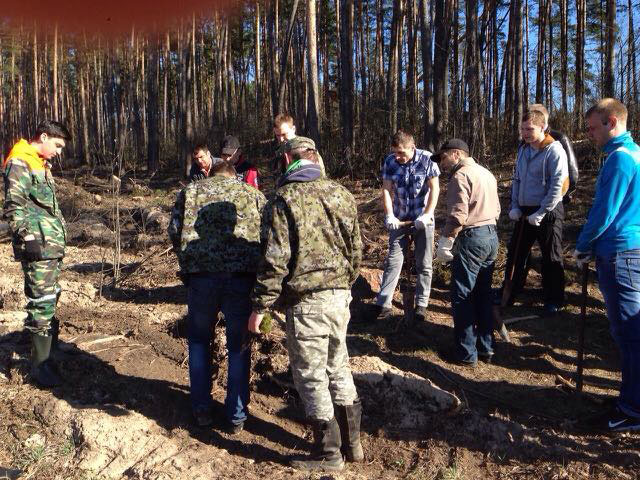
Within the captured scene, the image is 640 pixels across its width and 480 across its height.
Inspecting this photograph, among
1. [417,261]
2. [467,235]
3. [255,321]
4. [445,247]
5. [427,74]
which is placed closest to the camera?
[255,321]

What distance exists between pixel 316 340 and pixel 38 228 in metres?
2.37

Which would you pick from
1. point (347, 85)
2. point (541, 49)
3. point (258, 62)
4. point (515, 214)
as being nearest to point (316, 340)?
point (515, 214)

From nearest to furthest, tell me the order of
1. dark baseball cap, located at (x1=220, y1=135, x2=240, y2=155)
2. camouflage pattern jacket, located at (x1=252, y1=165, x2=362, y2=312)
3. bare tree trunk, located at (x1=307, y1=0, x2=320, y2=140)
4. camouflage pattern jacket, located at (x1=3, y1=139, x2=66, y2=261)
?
camouflage pattern jacket, located at (x1=252, y1=165, x2=362, y2=312), camouflage pattern jacket, located at (x1=3, y1=139, x2=66, y2=261), dark baseball cap, located at (x1=220, y1=135, x2=240, y2=155), bare tree trunk, located at (x1=307, y1=0, x2=320, y2=140)

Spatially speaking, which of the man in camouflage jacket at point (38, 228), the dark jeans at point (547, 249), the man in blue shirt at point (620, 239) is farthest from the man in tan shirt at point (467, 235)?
the man in camouflage jacket at point (38, 228)

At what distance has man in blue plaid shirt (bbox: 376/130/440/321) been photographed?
5078 mm

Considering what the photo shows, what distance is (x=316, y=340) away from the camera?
3.09 metres

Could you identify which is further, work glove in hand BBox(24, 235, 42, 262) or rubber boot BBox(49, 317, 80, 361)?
rubber boot BBox(49, 317, 80, 361)

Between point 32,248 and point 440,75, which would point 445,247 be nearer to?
point 32,248

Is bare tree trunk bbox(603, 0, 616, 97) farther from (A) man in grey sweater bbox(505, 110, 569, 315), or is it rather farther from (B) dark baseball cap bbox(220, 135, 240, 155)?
(B) dark baseball cap bbox(220, 135, 240, 155)

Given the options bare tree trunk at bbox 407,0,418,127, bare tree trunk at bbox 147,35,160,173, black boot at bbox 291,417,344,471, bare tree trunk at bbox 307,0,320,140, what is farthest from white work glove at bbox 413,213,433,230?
bare tree trunk at bbox 147,35,160,173

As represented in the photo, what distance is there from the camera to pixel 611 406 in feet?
11.8

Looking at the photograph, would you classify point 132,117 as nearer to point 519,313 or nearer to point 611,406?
point 519,313

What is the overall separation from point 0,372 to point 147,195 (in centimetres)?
1137

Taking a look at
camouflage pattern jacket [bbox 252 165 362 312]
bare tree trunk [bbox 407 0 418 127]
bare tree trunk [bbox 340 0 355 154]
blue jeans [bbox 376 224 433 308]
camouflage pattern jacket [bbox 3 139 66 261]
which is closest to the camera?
camouflage pattern jacket [bbox 252 165 362 312]
